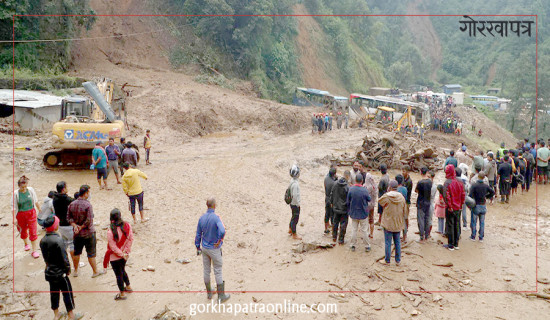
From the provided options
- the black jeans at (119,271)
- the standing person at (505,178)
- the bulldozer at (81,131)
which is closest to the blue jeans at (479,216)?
the standing person at (505,178)

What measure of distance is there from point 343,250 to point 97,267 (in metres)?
4.96

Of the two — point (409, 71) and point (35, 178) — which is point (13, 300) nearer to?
point (35, 178)

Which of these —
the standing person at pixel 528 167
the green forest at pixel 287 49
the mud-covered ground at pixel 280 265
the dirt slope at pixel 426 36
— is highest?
the dirt slope at pixel 426 36

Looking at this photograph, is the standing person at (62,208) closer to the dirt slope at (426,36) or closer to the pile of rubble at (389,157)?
the pile of rubble at (389,157)

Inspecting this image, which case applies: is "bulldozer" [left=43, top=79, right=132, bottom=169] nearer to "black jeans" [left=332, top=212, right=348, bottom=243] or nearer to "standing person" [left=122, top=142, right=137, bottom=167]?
"standing person" [left=122, top=142, right=137, bottom=167]

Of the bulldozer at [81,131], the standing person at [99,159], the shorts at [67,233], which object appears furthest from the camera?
the bulldozer at [81,131]

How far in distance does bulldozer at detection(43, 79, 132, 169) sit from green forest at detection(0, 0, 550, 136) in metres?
10.5

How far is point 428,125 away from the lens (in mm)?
32094

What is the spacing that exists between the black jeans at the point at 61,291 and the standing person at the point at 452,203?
7287 mm

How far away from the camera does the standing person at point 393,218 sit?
25.1ft

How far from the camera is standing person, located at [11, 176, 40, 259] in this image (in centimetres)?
783

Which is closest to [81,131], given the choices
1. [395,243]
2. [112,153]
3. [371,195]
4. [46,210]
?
[112,153]

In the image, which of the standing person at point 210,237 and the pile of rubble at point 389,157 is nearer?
the standing person at point 210,237

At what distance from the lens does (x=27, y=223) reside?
26.6 ft
